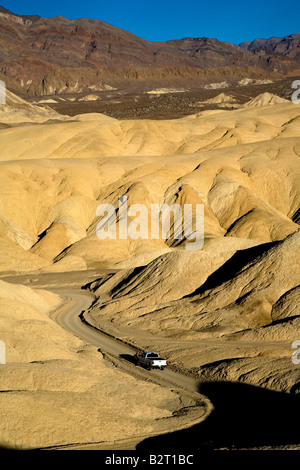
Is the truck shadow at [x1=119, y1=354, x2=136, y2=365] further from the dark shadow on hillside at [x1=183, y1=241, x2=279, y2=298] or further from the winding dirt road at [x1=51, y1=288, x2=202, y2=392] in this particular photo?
the dark shadow on hillside at [x1=183, y1=241, x2=279, y2=298]

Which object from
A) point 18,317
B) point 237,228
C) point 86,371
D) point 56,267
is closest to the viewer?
point 86,371

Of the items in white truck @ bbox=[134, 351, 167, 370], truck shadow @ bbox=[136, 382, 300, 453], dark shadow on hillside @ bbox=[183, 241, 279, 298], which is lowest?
truck shadow @ bbox=[136, 382, 300, 453]

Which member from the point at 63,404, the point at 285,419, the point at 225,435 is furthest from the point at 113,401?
the point at 285,419

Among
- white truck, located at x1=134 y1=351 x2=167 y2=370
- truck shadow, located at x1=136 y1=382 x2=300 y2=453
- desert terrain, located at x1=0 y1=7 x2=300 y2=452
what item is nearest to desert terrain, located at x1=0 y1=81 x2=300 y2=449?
desert terrain, located at x1=0 y1=7 x2=300 y2=452

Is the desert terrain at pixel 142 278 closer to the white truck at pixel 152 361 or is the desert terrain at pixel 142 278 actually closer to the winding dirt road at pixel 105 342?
the winding dirt road at pixel 105 342

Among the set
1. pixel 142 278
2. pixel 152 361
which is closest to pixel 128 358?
pixel 152 361
